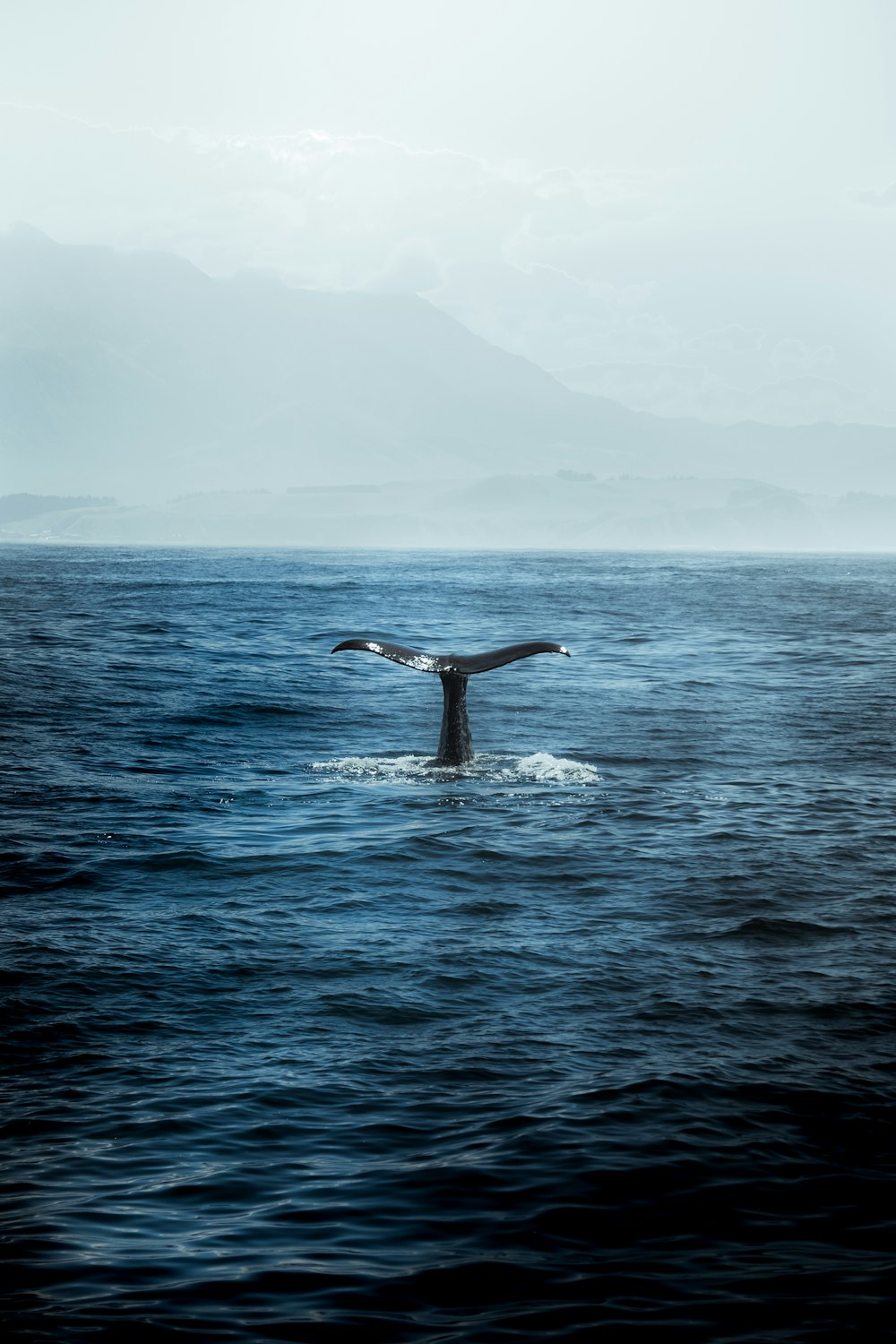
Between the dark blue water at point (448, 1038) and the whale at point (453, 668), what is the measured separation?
1.64ft

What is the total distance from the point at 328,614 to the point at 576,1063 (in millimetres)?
43511

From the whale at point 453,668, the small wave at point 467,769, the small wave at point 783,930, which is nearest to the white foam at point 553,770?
the small wave at point 467,769

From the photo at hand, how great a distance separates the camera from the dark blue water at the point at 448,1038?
550 centimetres

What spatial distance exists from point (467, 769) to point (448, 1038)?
971cm

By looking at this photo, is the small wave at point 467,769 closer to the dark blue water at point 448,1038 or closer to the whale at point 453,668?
the dark blue water at point 448,1038

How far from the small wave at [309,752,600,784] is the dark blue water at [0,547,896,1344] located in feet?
0.36

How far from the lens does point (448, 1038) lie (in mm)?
8188

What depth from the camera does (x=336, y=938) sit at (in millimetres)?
10320

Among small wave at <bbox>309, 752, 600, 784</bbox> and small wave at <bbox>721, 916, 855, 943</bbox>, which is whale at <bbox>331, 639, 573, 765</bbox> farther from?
small wave at <bbox>721, 916, 855, 943</bbox>

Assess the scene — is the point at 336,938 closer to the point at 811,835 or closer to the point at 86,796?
the point at 811,835

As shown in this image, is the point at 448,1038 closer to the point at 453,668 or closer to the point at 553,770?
the point at 453,668

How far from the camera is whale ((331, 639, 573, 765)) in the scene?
53.2 feet

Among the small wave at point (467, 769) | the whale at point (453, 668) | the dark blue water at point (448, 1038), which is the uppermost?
the whale at point (453, 668)

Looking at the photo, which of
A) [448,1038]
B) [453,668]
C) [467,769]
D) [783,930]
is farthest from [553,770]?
[448,1038]
